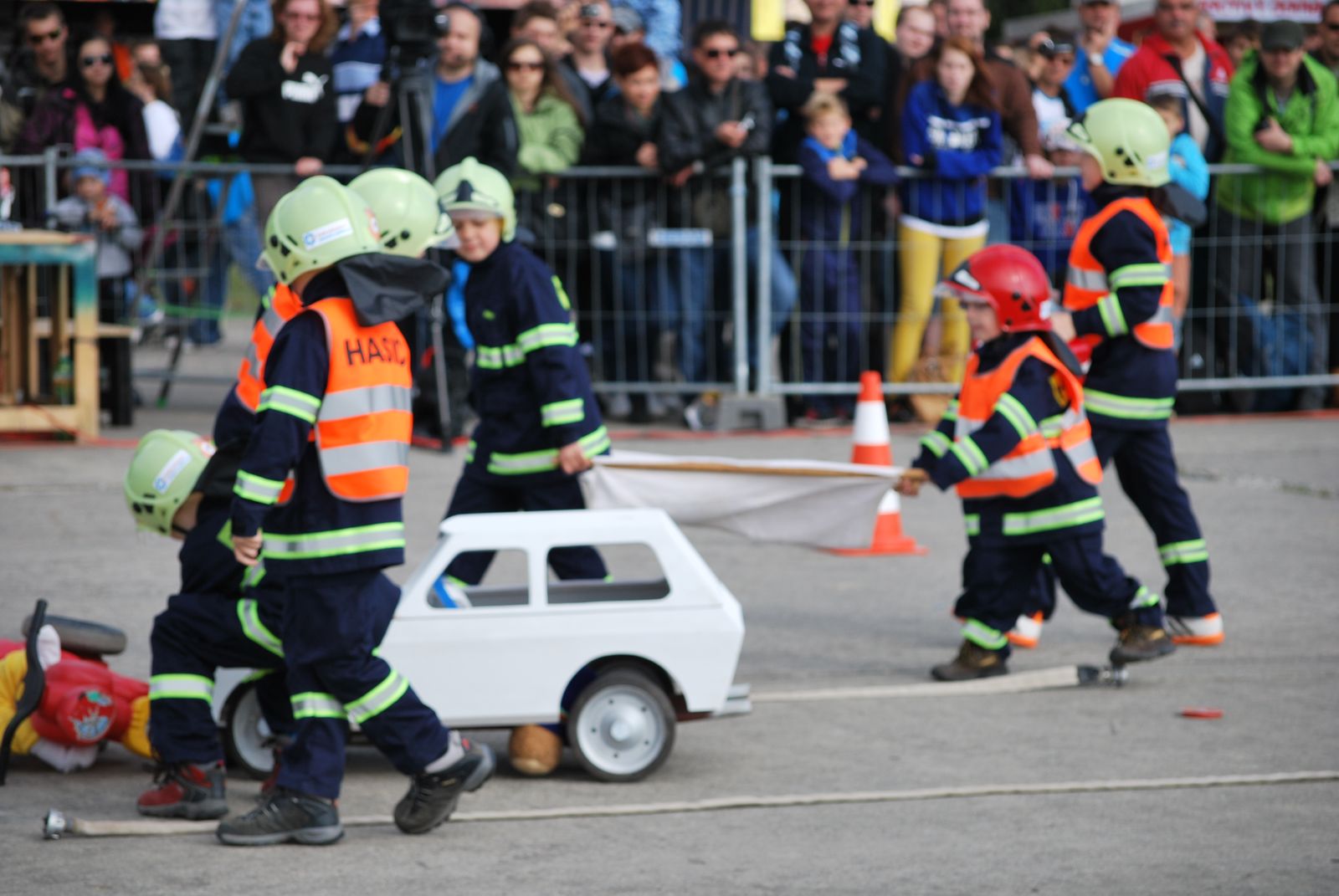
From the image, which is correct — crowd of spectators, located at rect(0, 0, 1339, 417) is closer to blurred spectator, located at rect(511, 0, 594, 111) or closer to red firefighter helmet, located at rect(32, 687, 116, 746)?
blurred spectator, located at rect(511, 0, 594, 111)

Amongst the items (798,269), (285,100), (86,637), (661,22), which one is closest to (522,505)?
(86,637)

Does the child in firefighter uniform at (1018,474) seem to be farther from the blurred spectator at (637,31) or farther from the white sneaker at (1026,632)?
the blurred spectator at (637,31)

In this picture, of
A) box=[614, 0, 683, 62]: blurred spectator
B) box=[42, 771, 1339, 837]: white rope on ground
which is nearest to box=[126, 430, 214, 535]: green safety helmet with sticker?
box=[42, 771, 1339, 837]: white rope on ground

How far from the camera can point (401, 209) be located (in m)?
6.01

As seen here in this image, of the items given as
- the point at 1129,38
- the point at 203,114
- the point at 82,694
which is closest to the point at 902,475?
the point at 82,694

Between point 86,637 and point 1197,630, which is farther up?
point 86,637

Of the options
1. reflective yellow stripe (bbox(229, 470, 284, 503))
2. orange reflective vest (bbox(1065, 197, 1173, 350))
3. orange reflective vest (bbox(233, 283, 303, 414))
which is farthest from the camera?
orange reflective vest (bbox(1065, 197, 1173, 350))

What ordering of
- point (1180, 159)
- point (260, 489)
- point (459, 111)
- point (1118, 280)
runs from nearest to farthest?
point (260, 489), point (1118, 280), point (459, 111), point (1180, 159)

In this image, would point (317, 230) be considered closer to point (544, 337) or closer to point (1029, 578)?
point (544, 337)

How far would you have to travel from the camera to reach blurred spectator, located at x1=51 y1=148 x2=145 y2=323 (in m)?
12.4

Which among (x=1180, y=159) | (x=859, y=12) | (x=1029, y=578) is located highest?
(x=859, y=12)

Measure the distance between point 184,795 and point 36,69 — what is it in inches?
352

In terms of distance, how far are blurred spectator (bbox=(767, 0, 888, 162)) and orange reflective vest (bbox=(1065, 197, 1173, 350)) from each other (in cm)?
484

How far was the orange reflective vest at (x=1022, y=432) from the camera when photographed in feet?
22.7
